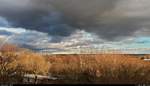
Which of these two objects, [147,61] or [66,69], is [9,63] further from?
[147,61]

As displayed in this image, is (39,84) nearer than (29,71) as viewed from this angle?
Yes

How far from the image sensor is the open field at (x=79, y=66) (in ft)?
41.1

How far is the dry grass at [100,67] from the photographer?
12.5 meters

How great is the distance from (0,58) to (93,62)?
1.98 metres

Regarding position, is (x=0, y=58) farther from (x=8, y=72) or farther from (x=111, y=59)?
(x=111, y=59)

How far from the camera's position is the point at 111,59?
1265 cm

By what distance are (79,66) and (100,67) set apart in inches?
17.7

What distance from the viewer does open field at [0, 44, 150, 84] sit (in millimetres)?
12516

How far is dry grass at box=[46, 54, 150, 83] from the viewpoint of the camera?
41.1 ft

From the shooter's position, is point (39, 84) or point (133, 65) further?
point (133, 65)

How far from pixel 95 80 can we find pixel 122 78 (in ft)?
1.88

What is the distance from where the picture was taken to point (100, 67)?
1273cm

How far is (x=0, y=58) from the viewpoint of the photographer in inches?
496

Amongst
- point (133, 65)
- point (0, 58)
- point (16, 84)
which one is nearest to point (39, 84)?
point (16, 84)
